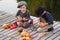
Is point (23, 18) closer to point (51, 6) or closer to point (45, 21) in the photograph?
point (45, 21)

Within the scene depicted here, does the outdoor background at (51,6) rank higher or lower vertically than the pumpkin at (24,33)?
lower

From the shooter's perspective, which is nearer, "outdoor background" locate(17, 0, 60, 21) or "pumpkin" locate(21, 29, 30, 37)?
"pumpkin" locate(21, 29, 30, 37)

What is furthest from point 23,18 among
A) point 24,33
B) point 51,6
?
point 51,6

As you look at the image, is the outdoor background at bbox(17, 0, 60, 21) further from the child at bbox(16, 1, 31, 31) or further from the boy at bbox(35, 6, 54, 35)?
the boy at bbox(35, 6, 54, 35)

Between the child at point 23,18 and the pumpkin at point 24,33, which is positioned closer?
the pumpkin at point 24,33

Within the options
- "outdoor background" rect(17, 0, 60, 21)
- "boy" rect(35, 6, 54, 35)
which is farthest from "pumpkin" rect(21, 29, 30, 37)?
"outdoor background" rect(17, 0, 60, 21)

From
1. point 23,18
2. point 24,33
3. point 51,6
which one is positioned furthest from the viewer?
point 51,6

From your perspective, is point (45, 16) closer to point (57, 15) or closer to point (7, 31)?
point (7, 31)

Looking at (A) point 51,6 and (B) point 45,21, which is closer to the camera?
(B) point 45,21

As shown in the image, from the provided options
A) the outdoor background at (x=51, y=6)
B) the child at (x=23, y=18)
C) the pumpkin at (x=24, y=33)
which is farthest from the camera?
the outdoor background at (x=51, y=6)

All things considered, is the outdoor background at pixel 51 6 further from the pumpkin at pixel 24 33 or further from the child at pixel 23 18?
the pumpkin at pixel 24 33

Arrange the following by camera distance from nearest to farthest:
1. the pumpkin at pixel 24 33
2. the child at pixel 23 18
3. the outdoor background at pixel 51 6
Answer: the pumpkin at pixel 24 33 < the child at pixel 23 18 < the outdoor background at pixel 51 6

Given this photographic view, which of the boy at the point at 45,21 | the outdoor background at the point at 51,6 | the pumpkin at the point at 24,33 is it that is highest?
the boy at the point at 45,21

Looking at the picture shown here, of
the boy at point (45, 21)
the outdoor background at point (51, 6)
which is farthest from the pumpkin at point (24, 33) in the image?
the outdoor background at point (51, 6)
